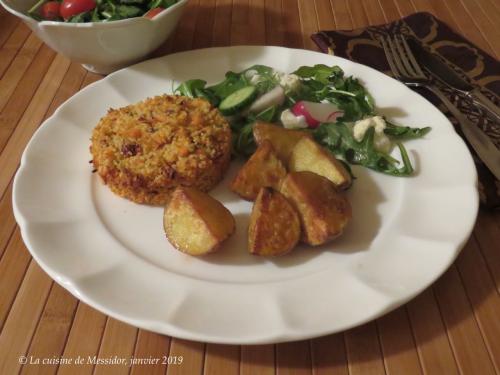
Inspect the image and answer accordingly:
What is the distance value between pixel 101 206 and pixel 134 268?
0.36m

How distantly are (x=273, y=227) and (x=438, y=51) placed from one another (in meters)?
1.65

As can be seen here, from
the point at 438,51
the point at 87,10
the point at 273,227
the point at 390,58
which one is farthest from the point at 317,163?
the point at 87,10

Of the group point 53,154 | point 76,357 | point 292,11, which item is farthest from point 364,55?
point 76,357

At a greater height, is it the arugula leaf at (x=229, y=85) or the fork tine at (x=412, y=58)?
the fork tine at (x=412, y=58)

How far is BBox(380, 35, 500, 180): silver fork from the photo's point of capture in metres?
1.78

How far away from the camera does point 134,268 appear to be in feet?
4.76

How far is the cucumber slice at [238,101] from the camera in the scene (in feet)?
6.46

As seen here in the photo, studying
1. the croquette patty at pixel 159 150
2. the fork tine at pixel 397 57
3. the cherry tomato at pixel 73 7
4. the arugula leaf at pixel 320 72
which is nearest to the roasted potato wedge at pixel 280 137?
the croquette patty at pixel 159 150

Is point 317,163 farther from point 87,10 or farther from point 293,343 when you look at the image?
point 87,10

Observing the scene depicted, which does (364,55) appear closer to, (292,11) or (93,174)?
(292,11)

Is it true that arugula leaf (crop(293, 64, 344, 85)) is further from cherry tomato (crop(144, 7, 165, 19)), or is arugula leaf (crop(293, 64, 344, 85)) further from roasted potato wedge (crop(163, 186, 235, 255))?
roasted potato wedge (crop(163, 186, 235, 255))

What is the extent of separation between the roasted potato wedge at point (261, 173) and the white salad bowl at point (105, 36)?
0.86m

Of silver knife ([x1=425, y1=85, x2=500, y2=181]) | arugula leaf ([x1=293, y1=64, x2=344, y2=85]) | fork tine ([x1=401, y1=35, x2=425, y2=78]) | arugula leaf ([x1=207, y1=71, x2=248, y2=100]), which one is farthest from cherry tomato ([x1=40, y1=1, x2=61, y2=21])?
silver knife ([x1=425, y1=85, x2=500, y2=181])

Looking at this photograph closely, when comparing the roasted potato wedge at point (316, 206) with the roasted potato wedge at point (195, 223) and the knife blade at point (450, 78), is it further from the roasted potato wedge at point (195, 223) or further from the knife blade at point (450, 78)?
the knife blade at point (450, 78)
